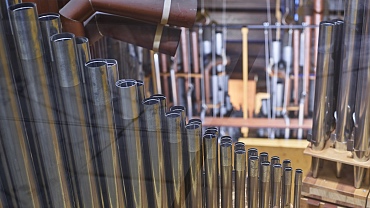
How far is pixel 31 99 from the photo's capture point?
0.86 m

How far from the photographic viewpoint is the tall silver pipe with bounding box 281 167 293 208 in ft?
3.82

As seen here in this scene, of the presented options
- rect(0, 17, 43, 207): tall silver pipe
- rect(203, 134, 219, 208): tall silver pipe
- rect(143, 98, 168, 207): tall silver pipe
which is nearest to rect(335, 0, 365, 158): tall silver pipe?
rect(203, 134, 219, 208): tall silver pipe

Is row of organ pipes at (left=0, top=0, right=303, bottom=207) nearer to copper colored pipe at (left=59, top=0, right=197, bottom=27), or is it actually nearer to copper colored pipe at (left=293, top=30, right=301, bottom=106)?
copper colored pipe at (left=59, top=0, right=197, bottom=27)

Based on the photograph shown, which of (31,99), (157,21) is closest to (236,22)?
(157,21)

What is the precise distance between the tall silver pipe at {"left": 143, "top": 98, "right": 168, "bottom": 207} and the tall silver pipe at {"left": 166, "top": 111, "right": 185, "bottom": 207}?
0.06 ft

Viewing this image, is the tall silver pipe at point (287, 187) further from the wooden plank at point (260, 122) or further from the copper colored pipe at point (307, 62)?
the copper colored pipe at point (307, 62)

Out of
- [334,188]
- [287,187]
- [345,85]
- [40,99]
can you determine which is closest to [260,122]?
[334,188]

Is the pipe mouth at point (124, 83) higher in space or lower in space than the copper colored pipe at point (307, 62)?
higher

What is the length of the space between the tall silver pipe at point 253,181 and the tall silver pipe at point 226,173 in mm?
43

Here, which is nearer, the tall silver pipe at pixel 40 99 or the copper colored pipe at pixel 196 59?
the tall silver pipe at pixel 40 99

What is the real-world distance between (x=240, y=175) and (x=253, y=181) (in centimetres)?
4

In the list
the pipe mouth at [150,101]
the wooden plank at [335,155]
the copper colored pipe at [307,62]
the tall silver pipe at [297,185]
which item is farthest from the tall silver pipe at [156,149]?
the copper colored pipe at [307,62]

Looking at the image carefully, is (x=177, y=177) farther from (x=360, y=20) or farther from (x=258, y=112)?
(x=258, y=112)

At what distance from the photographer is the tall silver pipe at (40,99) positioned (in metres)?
0.79
